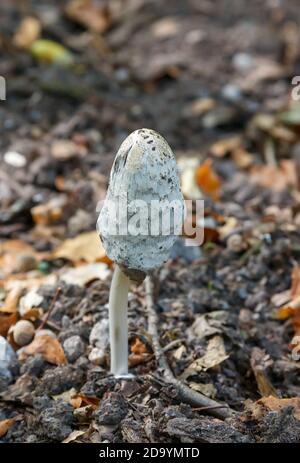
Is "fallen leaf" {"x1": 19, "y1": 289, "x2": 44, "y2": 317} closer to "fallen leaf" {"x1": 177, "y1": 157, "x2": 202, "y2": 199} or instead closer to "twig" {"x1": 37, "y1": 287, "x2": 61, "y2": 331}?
"twig" {"x1": 37, "y1": 287, "x2": 61, "y2": 331}

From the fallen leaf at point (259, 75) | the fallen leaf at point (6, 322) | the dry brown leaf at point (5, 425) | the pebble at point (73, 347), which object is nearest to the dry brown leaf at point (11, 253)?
the fallen leaf at point (6, 322)

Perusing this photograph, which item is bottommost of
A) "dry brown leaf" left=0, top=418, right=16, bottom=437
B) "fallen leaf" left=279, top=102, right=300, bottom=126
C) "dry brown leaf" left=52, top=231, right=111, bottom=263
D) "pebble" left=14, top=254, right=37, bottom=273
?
"dry brown leaf" left=0, top=418, right=16, bottom=437

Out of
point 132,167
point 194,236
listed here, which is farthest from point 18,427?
point 194,236

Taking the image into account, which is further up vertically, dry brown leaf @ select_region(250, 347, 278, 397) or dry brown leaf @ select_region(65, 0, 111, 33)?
dry brown leaf @ select_region(65, 0, 111, 33)

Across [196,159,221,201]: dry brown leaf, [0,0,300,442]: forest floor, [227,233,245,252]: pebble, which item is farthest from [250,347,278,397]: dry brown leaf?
[196,159,221,201]: dry brown leaf
